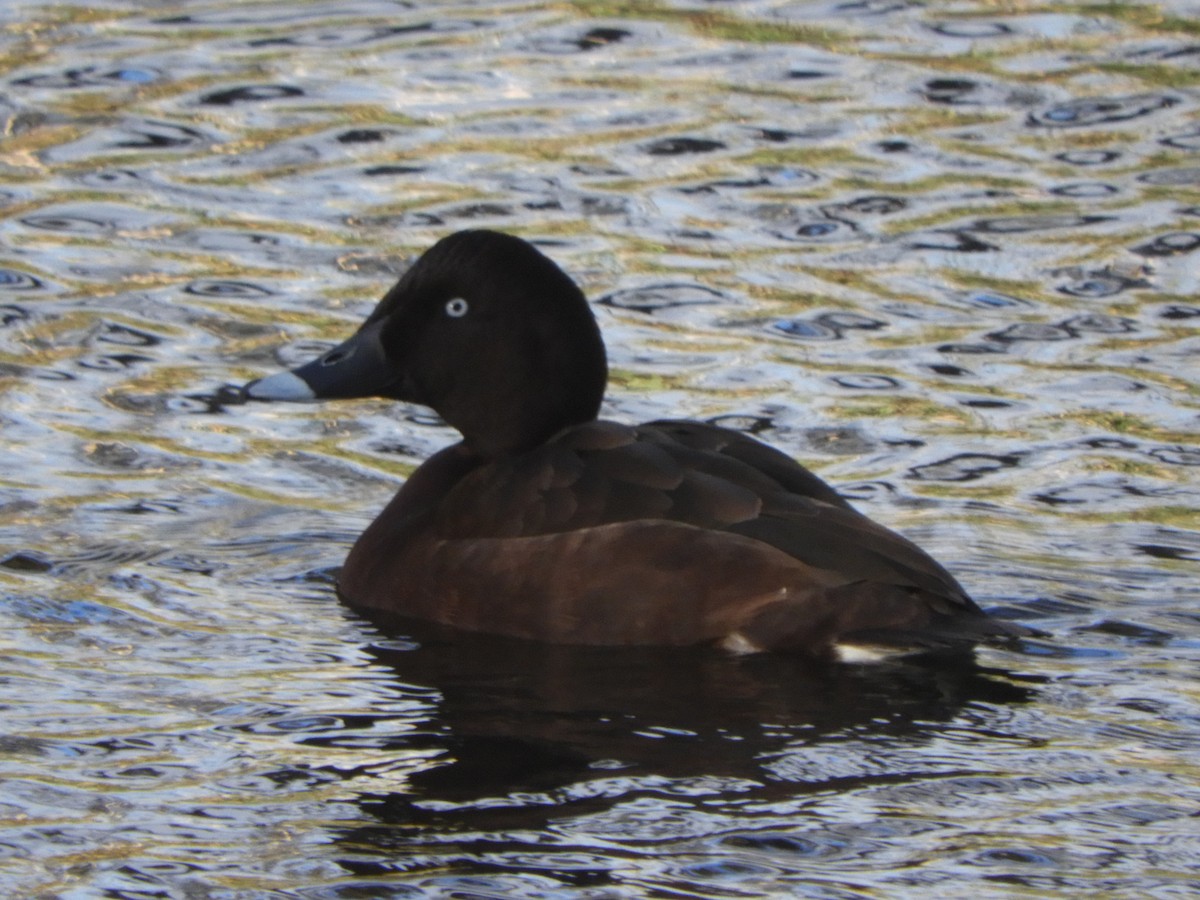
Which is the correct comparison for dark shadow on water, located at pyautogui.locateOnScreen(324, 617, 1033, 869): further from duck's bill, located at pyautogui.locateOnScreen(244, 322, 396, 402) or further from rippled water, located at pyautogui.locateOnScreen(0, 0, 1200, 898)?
duck's bill, located at pyautogui.locateOnScreen(244, 322, 396, 402)

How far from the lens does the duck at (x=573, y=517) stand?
5809 millimetres

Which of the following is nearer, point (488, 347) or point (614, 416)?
point (488, 347)

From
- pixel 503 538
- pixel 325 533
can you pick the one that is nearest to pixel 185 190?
pixel 325 533

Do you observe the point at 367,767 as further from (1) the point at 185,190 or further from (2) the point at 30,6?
(2) the point at 30,6

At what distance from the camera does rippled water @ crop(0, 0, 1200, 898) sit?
471cm

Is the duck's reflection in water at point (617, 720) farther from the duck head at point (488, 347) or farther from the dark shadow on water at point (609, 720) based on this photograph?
the duck head at point (488, 347)

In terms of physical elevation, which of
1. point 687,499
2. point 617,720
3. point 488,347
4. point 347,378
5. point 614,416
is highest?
point 488,347

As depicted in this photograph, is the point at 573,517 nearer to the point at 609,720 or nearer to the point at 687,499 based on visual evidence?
the point at 687,499

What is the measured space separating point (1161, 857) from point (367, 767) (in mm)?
1641

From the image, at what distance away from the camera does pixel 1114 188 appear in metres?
10.5

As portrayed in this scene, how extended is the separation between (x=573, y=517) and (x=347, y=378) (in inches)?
37.8

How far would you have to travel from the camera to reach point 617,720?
5.39 meters

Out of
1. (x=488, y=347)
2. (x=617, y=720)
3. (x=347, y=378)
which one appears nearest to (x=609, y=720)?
(x=617, y=720)

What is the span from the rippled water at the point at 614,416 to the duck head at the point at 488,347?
61 cm
